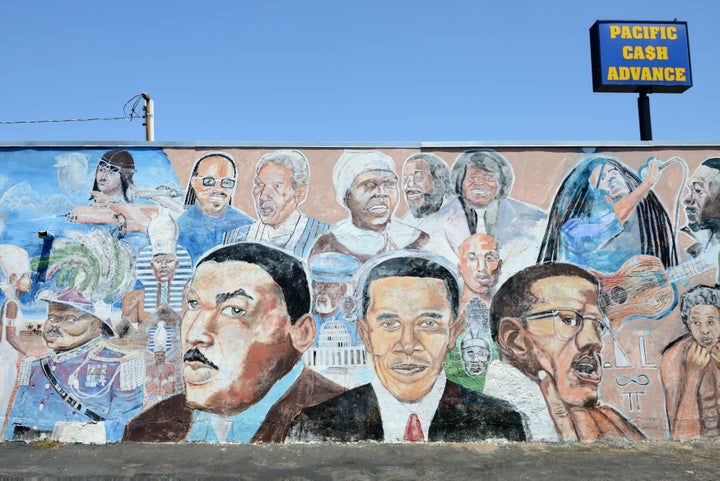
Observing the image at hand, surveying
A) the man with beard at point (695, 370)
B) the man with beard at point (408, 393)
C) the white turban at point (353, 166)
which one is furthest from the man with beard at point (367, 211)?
the man with beard at point (695, 370)

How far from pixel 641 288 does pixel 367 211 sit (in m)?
4.50

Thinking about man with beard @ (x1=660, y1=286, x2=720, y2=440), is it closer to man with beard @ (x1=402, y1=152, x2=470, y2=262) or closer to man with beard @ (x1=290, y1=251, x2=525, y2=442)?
man with beard @ (x1=290, y1=251, x2=525, y2=442)

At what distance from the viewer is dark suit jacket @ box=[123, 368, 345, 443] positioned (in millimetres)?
8414

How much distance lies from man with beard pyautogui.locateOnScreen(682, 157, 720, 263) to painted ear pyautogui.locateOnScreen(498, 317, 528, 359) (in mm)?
3074

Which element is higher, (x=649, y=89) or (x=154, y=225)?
(x=649, y=89)

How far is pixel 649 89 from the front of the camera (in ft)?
36.6

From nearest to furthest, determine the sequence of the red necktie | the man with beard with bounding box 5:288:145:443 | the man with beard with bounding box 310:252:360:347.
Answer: the red necktie < the man with beard with bounding box 5:288:145:443 < the man with beard with bounding box 310:252:360:347

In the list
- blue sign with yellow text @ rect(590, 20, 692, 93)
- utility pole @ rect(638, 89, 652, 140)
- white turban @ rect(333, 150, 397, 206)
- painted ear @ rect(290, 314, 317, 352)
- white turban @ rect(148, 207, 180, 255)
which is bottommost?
painted ear @ rect(290, 314, 317, 352)

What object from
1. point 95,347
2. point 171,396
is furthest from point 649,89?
point 95,347

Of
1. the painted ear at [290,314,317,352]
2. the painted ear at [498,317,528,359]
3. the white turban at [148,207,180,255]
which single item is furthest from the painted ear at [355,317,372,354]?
the white turban at [148,207,180,255]

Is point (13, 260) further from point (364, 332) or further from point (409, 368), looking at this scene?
point (409, 368)

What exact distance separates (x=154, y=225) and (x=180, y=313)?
1.47 meters

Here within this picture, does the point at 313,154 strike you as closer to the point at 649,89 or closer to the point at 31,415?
the point at 31,415

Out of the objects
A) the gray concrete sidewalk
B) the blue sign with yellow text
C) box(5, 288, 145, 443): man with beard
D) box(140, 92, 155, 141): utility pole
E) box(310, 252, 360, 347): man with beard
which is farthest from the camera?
box(140, 92, 155, 141): utility pole
